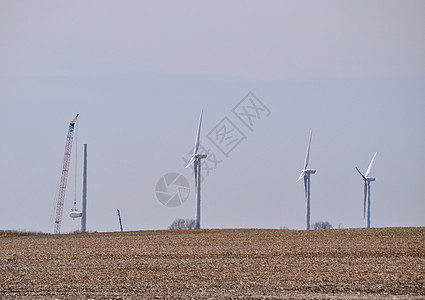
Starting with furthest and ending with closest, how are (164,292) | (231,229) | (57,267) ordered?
(231,229), (57,267), (164,292)

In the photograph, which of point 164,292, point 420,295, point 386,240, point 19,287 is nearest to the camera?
point 420,295

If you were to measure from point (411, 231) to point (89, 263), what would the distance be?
25.5 meters

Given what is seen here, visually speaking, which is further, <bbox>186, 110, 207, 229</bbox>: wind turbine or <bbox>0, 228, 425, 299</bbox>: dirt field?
<bbox>186, 110, 207, 229</bbox>: wind turbine

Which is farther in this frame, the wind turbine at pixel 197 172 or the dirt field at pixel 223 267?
the wind turbine at pixel 197 172

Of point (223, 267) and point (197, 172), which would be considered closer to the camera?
point (223, 267)

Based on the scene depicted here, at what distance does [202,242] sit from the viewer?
169 feet

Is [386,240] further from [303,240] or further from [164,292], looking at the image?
[164,292]

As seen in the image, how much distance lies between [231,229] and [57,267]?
110 feet

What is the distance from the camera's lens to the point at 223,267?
3531 centimetres

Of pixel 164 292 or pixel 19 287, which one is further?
pixel 19 287

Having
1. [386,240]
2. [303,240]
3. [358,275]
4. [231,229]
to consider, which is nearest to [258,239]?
[303,240]

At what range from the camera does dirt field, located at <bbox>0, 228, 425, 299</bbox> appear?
27.3 m

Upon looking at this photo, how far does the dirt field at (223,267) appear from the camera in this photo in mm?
27328

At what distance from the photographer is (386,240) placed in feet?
162
